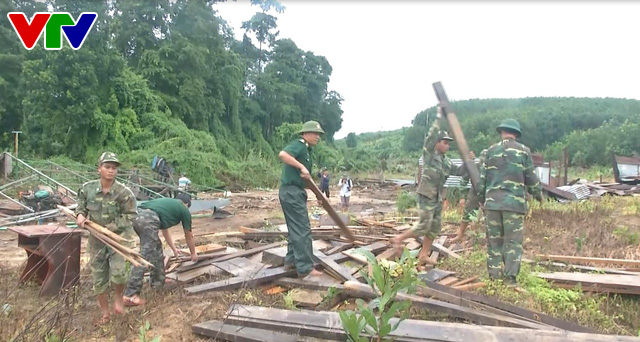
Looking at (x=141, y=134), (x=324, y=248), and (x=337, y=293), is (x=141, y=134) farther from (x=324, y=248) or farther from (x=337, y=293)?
(x=337, y=293)

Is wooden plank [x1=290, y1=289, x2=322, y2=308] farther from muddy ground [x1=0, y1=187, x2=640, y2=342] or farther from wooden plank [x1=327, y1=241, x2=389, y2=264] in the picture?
wooden plank [x1=327, y1=241, x2=389, y2=264]

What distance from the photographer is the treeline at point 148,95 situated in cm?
2302

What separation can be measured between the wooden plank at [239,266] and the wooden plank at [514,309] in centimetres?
203

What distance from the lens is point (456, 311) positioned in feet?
13.1

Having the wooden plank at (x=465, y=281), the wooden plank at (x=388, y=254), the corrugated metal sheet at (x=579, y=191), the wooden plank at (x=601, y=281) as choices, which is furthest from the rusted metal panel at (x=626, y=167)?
the wooden plank at (x=465, y=281)

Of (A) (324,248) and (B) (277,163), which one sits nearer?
(A) (324,248)

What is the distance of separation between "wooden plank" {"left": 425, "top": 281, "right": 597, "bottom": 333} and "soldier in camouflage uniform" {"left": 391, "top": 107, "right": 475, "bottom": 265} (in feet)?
3.90

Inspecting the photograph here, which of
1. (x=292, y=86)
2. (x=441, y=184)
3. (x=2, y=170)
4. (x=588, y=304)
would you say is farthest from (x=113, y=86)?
(x=588, y=304)

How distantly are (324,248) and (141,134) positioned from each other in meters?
22.0

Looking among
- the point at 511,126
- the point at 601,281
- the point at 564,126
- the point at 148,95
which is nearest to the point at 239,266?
the point at 511,126

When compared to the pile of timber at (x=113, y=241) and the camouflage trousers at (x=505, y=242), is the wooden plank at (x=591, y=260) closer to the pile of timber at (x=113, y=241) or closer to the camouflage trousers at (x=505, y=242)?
the camouflage trousers at (x=505, y=242)

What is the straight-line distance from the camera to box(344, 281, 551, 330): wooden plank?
12.2ft

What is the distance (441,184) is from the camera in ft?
19.2

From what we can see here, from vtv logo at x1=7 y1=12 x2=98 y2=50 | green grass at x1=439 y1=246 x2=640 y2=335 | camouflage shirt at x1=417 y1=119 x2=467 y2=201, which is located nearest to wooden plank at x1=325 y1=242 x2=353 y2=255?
camouflage shirt at x1=417 y1=119 x2=467 y2=201
